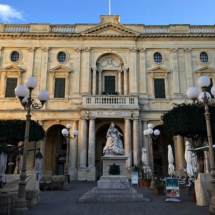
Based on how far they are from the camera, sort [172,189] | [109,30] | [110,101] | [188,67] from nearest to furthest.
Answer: [172,189] → [110,101] → [188,67] → [109,30]

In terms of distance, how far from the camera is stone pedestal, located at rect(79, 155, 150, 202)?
39.5 feet

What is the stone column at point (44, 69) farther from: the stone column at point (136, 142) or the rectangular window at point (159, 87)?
the rectangular window at point (159, 87)

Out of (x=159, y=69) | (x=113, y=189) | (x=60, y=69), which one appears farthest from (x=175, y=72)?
(x=113, y=189)

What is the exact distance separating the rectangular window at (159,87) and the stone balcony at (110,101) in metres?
3.74

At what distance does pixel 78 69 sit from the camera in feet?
98.3

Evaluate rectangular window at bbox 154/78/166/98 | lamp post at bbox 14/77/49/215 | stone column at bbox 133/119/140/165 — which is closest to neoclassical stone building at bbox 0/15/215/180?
rectangular window at bbox 154/78/166/98

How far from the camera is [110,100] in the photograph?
27125 mm

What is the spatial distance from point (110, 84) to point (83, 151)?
30.4 feet

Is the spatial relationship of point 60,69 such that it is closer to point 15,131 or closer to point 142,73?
point 15,131

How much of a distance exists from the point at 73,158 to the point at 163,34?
18.0m

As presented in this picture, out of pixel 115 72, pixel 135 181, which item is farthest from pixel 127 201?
pixel 115 72

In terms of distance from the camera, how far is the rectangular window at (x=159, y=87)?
29.5 meters

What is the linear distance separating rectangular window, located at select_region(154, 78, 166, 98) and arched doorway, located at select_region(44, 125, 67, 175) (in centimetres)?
1192

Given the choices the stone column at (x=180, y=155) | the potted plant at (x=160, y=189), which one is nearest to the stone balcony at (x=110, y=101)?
the stone column at (x=180, y=155)
